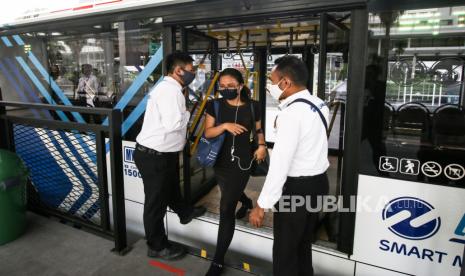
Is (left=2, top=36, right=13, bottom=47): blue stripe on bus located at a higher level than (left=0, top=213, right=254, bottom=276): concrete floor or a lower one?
higher

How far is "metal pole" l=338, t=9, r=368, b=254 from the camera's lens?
1.96 meters

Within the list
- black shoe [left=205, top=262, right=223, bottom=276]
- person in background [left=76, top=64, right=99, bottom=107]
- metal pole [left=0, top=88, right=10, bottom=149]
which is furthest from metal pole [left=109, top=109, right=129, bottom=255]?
metal pole [left=0, top=88, right=10, bottom=149]

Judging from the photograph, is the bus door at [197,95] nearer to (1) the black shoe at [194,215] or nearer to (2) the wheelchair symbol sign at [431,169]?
(1) the black shoe at [194,215]

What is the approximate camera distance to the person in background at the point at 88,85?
333cm

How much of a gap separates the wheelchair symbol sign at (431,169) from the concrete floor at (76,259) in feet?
4.54

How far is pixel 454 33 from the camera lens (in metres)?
1.73

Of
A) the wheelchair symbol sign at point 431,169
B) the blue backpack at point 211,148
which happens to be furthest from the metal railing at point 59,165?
the wheelchair symbol sign at point 431,169

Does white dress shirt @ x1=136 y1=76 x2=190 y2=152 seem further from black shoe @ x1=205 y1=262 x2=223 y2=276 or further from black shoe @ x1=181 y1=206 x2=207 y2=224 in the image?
black shoe @ x1=205 y1=262 x2=223 y2=276

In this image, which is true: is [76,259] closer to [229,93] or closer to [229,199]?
[229,199]

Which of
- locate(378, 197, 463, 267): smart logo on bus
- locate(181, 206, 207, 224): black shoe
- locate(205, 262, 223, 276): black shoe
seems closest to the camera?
locate(378, 197, 463, 267): smart logo on bus

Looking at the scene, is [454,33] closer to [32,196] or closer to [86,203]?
[86,203]

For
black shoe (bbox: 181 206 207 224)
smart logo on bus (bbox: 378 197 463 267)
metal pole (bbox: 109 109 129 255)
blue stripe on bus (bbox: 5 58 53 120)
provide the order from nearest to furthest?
smart logo on bus (bbox: 378 197 463 267), metal pole (bbox: 109 109 129 255), black shoe (bbox: 181 206 207 224), blue stripe on bus (bbox: 5 58 53 120)

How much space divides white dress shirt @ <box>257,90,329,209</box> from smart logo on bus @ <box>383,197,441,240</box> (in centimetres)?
66

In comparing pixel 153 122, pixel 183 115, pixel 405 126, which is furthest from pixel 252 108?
pixel 405 126
